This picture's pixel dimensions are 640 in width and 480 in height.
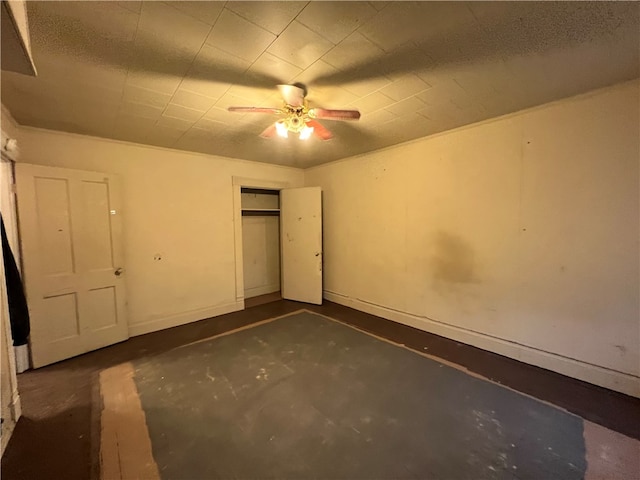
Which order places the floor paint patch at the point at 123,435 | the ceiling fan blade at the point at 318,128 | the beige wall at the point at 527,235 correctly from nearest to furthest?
the floor paint patch at the point at 123,435 → the beige wall at the point at 527,235 → the ceiling fan blade at the point at 318,128

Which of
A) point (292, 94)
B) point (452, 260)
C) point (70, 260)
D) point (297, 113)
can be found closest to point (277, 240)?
point (70, 260)

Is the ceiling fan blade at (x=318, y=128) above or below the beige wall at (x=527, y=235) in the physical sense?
above

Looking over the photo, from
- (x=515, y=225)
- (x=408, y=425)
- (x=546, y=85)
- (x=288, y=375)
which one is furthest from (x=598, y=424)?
(x=546, y=85)

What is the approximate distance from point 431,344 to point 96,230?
3.92m

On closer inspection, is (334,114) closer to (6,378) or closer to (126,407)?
(126,407)

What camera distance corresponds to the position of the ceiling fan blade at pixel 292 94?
1.93 metres

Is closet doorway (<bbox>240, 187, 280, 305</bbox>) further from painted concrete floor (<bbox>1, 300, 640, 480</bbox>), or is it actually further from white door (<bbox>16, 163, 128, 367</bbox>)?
white door (<bbox>16, 163, 128, 367</bbox>)

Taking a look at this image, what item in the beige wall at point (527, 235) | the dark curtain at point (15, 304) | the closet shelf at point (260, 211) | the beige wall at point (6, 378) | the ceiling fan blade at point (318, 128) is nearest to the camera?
the beige wall at point (6, 378)

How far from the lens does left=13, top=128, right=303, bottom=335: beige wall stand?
2.98 m

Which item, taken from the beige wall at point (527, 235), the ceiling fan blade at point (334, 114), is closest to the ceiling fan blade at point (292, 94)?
the ceiling fan blade at point (334, 114)

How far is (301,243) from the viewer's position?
4.60 meters

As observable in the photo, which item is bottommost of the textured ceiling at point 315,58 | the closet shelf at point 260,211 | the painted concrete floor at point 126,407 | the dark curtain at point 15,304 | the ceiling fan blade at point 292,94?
the painted concrete floor at point 126,407

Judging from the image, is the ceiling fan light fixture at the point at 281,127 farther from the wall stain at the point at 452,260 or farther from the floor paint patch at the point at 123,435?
the floor paint patch at the point at 123,435

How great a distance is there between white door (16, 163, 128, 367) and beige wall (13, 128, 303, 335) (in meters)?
0.23
